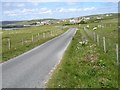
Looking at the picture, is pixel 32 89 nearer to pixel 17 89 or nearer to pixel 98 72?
pixel 17 89

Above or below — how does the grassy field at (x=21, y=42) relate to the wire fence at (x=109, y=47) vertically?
below

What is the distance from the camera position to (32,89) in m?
11.5

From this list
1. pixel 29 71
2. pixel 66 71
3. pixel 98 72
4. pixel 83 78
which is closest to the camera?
pixel 83 78

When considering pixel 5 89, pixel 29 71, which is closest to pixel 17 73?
pixel 29 71

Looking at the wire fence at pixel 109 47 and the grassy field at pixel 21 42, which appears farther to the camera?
the grassy field at pixel 21 42

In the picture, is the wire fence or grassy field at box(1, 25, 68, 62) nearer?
the wire fence

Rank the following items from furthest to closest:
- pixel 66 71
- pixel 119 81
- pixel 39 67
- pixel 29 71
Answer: pixel 39 67 < pixel 29 71 < pixel 66 71 < pixel 119 81

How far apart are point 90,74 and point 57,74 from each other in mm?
1637

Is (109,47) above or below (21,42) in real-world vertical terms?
above

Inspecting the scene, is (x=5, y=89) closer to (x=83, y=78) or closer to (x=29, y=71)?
(x=83, y=78)

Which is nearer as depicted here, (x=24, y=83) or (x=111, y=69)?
(x=24, y=83)

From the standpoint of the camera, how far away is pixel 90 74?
13828 mm

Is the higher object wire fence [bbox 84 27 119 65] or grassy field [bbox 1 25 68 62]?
wire fence [bbox 84 27 119 65]

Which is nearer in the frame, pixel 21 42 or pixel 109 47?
pixel 109 47
